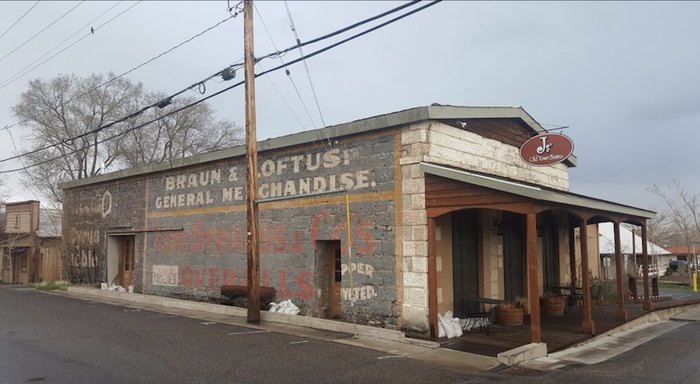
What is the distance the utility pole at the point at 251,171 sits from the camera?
12828 mm

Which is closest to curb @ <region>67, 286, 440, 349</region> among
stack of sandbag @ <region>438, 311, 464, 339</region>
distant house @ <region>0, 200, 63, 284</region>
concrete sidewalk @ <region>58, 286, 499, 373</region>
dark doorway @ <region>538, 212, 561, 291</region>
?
concrete sidewalk @ <region>58, 286, 499, 373</region>

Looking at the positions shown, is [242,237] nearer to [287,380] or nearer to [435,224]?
[435,224]

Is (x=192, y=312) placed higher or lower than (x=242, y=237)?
lower

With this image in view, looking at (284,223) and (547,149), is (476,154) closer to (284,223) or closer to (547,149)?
(547,149)

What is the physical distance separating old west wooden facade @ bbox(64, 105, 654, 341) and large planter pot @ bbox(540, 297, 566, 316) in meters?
0.67

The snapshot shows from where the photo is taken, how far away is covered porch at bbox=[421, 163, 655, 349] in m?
9.88

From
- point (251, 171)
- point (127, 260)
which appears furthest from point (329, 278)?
point (127, 260)

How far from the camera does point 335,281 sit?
13.7 metres

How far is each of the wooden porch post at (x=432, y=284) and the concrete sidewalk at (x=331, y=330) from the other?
1.83 feet

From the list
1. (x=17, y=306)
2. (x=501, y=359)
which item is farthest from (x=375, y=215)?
(x=17, y=306)

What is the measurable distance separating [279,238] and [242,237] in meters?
1.72

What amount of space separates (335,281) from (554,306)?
19.5 feet

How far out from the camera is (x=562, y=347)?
10.1m

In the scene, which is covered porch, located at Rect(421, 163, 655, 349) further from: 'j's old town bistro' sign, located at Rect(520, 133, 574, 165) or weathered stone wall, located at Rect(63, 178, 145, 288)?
weathered stone wall, located at Rect(63, 178, 145, 288)
